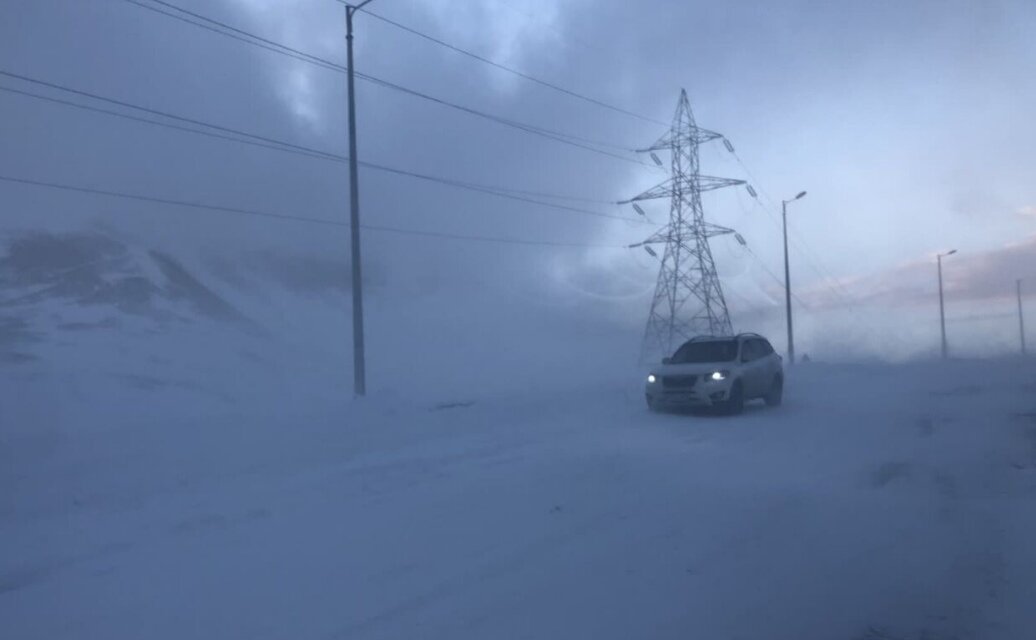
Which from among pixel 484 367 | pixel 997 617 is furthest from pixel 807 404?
pixel 484 367

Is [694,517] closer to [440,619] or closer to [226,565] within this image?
[440,619]

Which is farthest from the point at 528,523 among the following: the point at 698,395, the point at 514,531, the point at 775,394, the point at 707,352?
the point at 775,394

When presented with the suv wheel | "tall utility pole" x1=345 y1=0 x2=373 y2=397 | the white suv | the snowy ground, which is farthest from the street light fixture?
the suv wheel

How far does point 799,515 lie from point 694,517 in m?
1.02

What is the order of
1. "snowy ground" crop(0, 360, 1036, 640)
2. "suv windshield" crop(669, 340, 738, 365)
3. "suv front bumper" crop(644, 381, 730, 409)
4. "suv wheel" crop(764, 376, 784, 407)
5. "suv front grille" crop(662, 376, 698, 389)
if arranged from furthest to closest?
"suv wheel" crop(764, 376, 784, 407) < "suv windshield" crop(669, 340, 738, 365) < "suv front grille" crop(662, 376, 698, 389) < "suv front bumper" crop(644, 381, 730, 409) < "snowy ground" crop(0, 360, 1036, 640)

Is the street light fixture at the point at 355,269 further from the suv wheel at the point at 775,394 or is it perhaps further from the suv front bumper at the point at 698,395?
the suv wheel at the point at 775,394

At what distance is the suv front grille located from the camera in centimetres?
1784

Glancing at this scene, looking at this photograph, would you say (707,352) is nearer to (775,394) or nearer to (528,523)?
(775,394)

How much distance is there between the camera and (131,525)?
897 cm

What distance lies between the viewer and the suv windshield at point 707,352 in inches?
744

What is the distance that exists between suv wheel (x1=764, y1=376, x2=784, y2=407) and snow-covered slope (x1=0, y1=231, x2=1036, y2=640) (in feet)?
3.05

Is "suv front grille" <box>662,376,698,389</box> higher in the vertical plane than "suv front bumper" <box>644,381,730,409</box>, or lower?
higher

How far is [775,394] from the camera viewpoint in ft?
65.0

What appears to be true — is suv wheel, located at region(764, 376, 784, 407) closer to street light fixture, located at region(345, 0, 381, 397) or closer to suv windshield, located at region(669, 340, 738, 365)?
suv windshield, located at region(669, 340, 738, 365)
